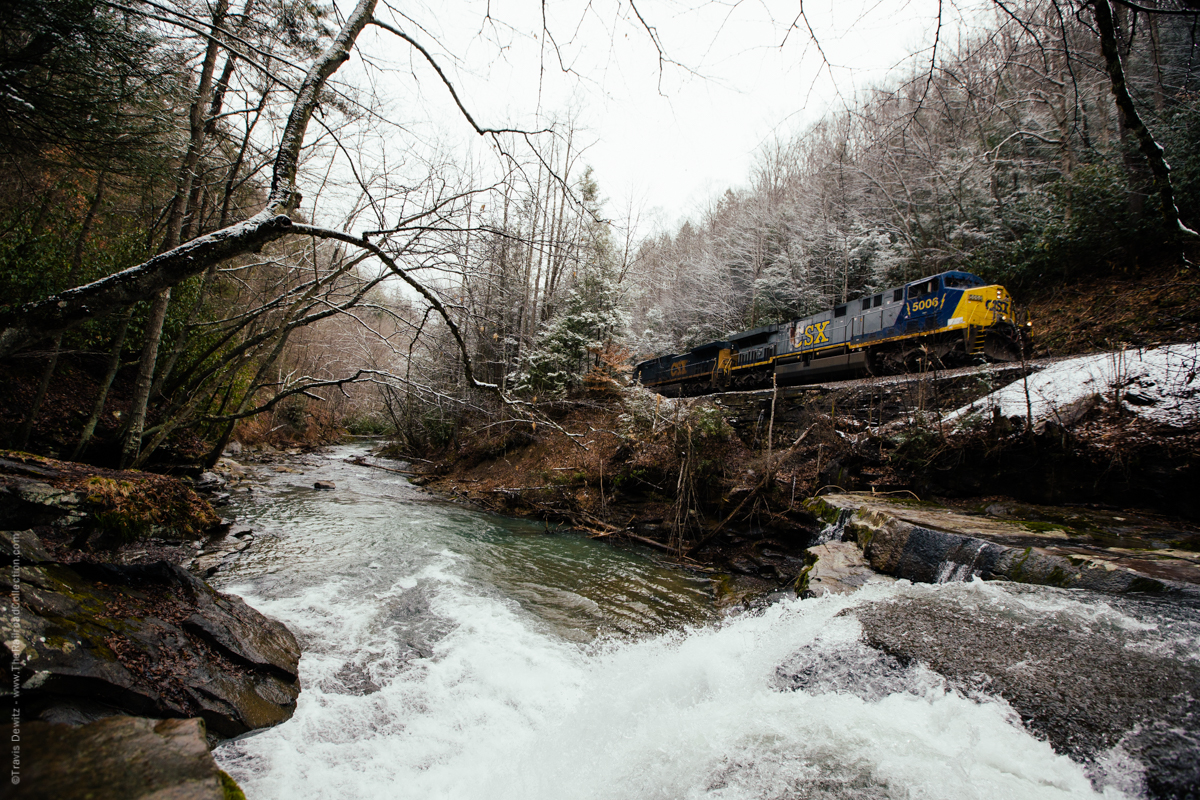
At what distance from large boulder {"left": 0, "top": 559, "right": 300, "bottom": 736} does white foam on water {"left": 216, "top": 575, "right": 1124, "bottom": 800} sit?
291mm

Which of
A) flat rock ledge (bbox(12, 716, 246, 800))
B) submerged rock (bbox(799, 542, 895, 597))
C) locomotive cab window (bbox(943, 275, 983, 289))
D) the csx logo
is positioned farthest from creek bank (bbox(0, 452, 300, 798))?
the csx logo

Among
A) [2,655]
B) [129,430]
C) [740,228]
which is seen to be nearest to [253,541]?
[129,430]

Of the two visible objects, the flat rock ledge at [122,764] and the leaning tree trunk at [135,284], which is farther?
the leaning tree trunk at [135,284]

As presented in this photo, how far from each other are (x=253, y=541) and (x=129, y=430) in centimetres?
293

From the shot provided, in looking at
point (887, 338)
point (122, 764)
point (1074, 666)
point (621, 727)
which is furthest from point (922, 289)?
point (122, 764)

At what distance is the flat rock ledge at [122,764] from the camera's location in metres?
1.42

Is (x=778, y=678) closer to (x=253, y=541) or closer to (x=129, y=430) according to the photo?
(x=253, y=541)

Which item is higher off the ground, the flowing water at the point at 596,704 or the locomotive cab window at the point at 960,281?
the locomotive cab window at the point at 960,281

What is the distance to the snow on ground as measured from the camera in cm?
516

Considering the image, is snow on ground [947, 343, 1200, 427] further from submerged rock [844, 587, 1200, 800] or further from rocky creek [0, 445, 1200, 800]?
submerged rock [844, 587, 1200, 800]

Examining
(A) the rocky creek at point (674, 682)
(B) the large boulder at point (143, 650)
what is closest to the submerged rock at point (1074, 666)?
(A) the rocky creek at point (674, 682)

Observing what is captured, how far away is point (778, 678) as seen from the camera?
3129mm

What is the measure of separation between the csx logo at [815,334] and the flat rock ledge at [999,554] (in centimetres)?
744

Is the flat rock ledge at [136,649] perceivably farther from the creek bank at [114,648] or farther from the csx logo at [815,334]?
the csx logo at [815,334]
